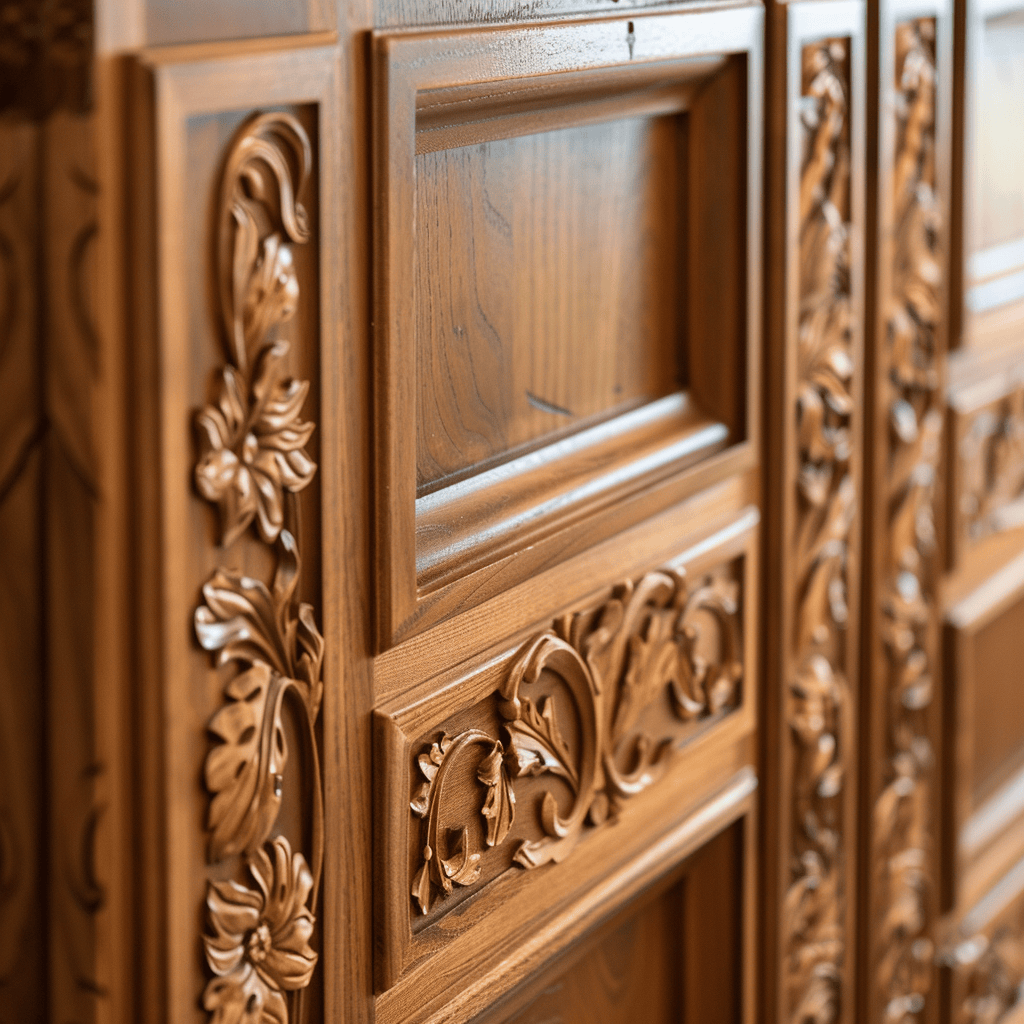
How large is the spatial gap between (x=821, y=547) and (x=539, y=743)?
300 millimetres

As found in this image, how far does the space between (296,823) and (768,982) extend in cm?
46

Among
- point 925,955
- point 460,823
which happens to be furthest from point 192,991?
point 925,955

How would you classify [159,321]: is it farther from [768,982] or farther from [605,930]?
[768,982]

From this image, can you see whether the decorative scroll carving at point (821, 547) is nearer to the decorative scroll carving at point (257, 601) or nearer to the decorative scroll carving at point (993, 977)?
the decorative scroll carving at point (993, 977)

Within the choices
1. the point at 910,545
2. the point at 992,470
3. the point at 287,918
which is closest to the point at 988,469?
the point at 992,470

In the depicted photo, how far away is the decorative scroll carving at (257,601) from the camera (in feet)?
1.42

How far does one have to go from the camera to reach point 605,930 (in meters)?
0.70

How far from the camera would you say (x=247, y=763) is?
453 millimetres

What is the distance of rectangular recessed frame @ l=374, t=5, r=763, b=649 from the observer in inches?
20.0

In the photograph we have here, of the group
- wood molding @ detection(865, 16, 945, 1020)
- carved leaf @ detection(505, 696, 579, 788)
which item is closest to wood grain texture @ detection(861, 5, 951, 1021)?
wood molding @ detection(865, 16, 945, 1020)

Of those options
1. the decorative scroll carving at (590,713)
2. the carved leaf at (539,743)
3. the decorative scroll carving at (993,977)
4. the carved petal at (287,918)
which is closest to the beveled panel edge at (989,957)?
the decorative scroll carving at (993,977)

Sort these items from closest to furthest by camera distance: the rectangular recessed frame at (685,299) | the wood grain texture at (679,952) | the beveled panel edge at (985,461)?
the rectangular recessed frame at (685,299) < the wood grain texture at (679,952) < the beveled panel edge at (985,461)

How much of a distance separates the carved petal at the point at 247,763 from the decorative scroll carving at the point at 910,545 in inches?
A: 22.6

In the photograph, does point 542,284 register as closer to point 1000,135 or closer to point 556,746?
point 556,746
